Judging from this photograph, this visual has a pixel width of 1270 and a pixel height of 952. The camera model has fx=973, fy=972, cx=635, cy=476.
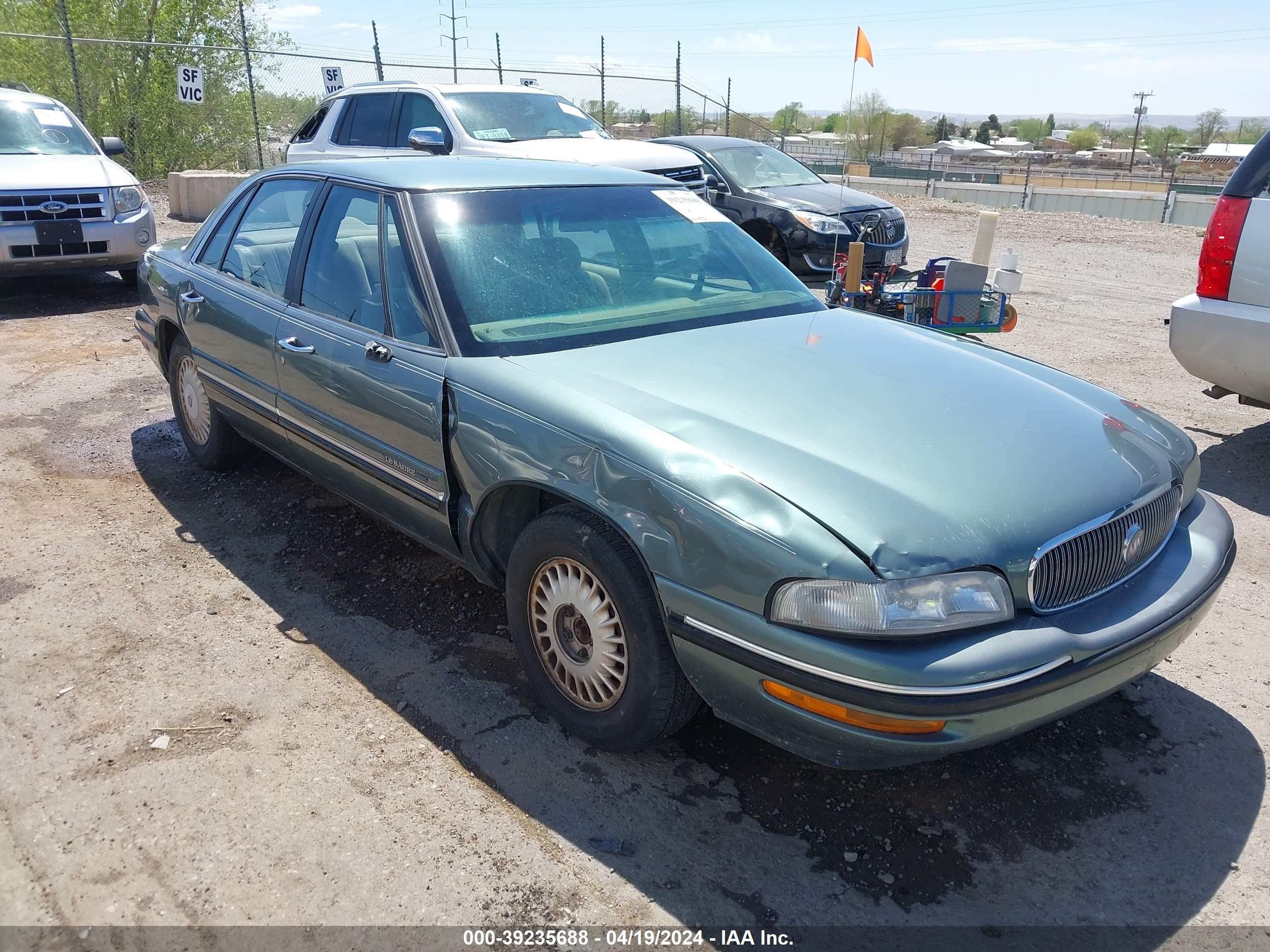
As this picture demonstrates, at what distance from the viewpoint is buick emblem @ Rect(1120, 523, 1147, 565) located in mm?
2652

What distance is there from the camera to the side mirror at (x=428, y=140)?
9.07 metres

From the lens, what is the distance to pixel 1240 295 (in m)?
4.84

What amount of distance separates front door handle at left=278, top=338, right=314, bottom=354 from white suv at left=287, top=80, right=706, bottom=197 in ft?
19.0

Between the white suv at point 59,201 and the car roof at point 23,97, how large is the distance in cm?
1

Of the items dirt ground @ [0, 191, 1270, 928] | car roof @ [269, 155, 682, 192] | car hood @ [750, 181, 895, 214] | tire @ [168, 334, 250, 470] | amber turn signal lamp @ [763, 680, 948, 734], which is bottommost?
dirt ground @ [0, 191, 1270, 928]

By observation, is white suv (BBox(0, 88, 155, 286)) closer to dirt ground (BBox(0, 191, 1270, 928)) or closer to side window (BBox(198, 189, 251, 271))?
side window (BBox(198, 189, 251, 271))

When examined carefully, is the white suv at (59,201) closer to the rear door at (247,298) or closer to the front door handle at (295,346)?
the rear door at (247,298)

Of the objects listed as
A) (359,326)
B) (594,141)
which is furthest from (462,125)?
(359,326)

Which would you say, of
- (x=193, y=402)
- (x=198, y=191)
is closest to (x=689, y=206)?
(x=193, y=402)

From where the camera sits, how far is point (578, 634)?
2926 mm

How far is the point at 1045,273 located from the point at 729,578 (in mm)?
10473

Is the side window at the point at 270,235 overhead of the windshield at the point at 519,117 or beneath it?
beneath

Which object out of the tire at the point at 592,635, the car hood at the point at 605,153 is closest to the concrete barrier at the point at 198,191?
the car hood at the point at 605,153

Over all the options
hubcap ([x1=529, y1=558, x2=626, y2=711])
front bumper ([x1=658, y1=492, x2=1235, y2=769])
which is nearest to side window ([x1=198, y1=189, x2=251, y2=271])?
hubcap ([x1=529, y1=558, x2=626, y2=711])
